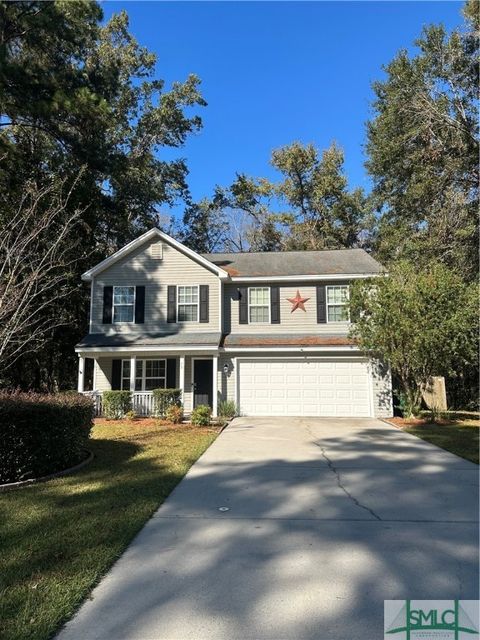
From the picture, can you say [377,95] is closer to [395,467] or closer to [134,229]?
[134,229]

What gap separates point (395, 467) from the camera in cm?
827

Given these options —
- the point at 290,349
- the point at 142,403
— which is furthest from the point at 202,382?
the point at 290,349

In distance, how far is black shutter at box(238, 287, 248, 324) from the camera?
17870 millimetres

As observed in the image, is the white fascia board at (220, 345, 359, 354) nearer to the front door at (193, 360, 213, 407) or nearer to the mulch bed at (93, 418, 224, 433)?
the front door at (193, 360, 213, 407)

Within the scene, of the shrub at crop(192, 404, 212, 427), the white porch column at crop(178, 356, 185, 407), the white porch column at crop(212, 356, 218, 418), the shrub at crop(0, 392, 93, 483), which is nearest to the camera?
the shrub at crop(0, 392, 93, 483)

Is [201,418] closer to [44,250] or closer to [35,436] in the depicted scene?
[35,436]

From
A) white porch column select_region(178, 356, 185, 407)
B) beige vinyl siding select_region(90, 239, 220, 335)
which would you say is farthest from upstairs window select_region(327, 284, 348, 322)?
white porch column select_region(178, 356, 185, 407)

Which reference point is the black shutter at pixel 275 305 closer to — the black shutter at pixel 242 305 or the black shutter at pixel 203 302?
the black shutter at pixel 242 305

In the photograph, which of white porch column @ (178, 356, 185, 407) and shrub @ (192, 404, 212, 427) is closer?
shrub @ (192, 404, 212, 427)

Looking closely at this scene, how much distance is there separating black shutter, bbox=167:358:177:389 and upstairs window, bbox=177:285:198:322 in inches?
63.0

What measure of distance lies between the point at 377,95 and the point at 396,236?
728 cm

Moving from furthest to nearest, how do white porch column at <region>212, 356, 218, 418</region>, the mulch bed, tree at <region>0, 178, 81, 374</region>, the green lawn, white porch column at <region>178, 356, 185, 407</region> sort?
1. white porch column at <region>178, 356, 185, 407</region>
2. white porch column at <region>212, 356, 218, 418</region>
3. the mulch bed
4. tree at <region>0, 178, 81, 374</region>
5. the green lawn

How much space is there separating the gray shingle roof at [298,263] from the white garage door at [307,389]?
358cm

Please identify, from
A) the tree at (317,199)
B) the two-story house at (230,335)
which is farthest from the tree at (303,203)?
the two-story house at (230,335)
